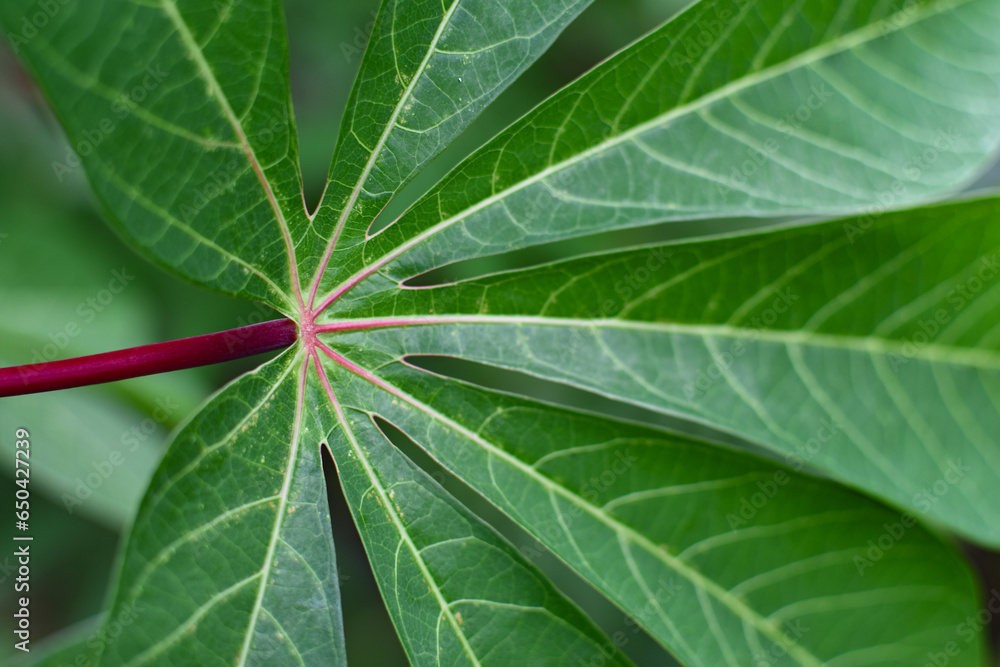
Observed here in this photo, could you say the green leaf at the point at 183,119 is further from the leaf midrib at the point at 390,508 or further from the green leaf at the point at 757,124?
the green leaf at the point at 757,124

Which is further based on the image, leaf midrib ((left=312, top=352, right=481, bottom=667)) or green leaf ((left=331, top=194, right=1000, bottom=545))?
leaf midrib ((left=312, top=352, right=481, bottom=667))

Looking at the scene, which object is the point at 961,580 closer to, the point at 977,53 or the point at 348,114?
the point at 977,53

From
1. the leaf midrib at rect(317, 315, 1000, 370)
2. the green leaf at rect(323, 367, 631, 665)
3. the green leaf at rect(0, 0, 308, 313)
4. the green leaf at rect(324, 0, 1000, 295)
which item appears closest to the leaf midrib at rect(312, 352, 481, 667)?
the green leaf at rect(323, 367, 631, 665)

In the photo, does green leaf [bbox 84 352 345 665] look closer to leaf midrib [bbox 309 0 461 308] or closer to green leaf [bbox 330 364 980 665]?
leaf midrib [bbox 309 0 461 308]

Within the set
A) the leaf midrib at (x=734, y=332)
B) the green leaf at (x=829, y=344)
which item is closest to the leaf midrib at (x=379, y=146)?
the leaf midrib at (x=734, y=332)

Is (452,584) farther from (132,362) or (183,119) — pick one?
(183,119)

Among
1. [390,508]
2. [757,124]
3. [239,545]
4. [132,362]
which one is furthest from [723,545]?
[132,362]
